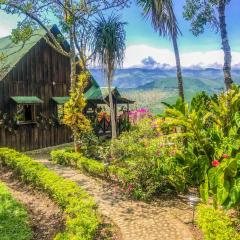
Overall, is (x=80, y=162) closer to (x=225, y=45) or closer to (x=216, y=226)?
(x=225, y=45)

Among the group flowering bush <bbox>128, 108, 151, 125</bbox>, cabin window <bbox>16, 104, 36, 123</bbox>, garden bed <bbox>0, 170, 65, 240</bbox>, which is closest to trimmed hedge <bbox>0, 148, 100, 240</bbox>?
garden bed <bbox>0, 170, 65, 240</bbox>

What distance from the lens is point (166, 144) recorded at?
13.5m

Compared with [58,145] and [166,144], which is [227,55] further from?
[58,145]

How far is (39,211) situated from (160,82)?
6006cm

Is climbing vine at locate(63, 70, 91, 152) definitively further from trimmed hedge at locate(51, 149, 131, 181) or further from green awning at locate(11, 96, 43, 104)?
green awning at locate(11, 96, 43, 104)

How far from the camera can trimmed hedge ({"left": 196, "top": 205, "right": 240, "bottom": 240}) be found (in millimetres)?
7113

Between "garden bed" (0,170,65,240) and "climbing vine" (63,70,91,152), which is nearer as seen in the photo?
"garden bed" (0,170,65,240)

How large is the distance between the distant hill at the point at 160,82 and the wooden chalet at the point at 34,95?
637 inches

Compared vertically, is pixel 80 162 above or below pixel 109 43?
below

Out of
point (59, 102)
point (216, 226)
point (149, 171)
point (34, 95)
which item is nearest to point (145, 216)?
point (149, 171)

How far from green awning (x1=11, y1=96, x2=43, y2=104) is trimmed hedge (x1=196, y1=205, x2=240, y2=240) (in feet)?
44.9

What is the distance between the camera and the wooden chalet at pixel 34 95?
1962 cm

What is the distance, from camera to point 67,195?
1052cm

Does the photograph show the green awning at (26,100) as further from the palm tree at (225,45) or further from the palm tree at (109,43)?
the palm tree at (225,45)
